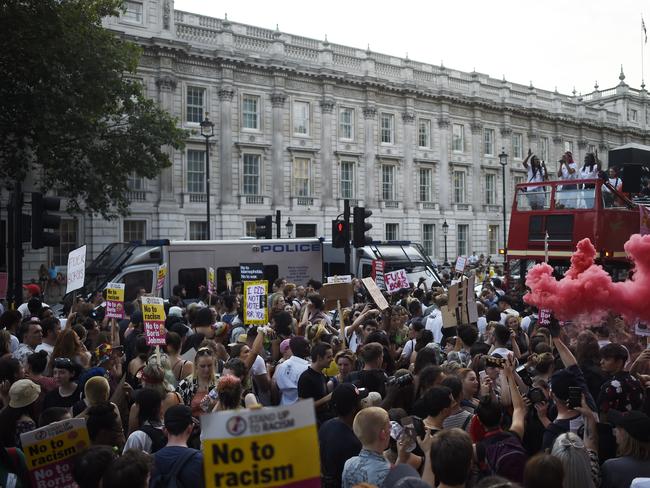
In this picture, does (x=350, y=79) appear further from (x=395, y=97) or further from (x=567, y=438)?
(x=567, y=438)

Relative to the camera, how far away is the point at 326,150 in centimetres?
3681

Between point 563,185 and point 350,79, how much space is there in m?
22.7

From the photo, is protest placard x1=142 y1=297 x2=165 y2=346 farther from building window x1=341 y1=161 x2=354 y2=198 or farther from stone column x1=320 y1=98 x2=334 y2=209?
building window x1=341 y1=161 x2=354 y2=198

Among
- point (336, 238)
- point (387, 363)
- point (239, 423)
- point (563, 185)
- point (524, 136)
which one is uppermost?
point (524, 136)

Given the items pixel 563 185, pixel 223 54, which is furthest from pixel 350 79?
pixel 563 185

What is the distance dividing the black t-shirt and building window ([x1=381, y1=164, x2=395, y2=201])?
35.1m

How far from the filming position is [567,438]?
158 inches

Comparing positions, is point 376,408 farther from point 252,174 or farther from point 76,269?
point 252,174

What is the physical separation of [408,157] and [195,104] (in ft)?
45.8

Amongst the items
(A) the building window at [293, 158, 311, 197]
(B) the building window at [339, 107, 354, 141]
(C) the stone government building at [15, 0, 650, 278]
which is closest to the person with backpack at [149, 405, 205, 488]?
(C) the stone government building at [15, 0, 650, 278]

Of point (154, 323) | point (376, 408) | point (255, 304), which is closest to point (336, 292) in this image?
point (255, 304)

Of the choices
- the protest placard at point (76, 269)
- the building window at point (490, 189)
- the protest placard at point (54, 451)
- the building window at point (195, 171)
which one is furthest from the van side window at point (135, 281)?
the building window at point (490, 189)

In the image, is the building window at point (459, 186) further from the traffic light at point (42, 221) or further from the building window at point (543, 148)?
the traffic light at point (42, 221)

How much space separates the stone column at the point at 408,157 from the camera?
132ft
